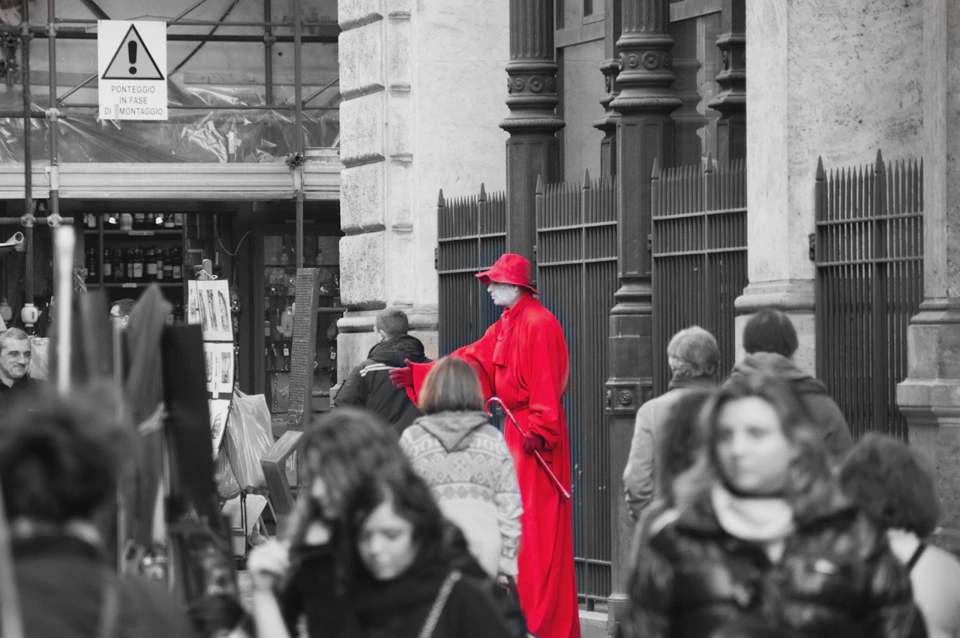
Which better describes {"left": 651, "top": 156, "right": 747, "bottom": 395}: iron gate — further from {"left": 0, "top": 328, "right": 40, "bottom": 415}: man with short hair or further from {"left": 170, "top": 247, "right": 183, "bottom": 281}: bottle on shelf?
{"left": 170, "top": 247, "right": 183, "bottom": 281}: bottle on shelf

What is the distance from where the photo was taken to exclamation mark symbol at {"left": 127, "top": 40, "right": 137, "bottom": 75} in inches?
663

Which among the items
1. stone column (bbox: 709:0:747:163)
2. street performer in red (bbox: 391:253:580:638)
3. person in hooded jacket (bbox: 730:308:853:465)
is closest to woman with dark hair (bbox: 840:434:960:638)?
person in hooded jacket (bbox: 730:308:853:465)

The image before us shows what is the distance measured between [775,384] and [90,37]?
18046 mm

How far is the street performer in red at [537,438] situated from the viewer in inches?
373

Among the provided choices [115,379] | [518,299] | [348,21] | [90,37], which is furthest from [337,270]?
[115,379]

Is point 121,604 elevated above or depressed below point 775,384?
below

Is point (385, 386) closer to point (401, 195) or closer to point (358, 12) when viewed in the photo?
point (401, 195)

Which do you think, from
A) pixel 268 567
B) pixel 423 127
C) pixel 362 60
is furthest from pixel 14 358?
pixel 268 567

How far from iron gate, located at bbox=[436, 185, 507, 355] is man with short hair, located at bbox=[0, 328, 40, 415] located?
3286 mm

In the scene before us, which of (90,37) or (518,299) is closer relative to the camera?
(518,299)

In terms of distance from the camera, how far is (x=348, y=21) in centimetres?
1383

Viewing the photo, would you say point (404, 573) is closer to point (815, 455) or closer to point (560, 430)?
point (815, 455)

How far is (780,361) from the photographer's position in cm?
684

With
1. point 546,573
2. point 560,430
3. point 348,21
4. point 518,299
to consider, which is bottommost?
point 546,573
